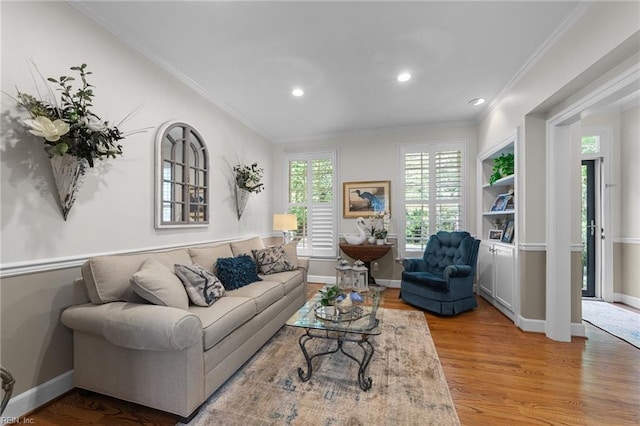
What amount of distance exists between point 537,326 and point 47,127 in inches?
171

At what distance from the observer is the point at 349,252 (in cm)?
430

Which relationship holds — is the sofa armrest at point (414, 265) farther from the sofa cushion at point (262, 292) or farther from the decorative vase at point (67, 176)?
the decorative vase at point (67, 176)

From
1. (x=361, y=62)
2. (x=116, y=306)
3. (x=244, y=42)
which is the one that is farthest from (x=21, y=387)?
(x=361, y=62)

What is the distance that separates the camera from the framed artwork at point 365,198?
455 centimetres

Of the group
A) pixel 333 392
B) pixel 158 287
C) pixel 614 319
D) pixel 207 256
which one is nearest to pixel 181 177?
pixel 207 256

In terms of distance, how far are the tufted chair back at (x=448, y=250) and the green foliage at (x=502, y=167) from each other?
88 centimetres

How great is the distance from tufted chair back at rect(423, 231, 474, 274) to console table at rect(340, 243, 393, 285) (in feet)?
2.06

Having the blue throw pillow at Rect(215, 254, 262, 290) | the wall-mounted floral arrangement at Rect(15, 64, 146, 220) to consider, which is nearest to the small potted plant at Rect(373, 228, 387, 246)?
the blue throw pillow at Rect(215, 254, 262, 290)

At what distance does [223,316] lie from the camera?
1861 mm

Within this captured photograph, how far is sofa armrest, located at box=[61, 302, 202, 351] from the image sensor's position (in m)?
1.47

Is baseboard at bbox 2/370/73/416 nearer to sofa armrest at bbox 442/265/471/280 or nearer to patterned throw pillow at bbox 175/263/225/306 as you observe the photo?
patterned throw pillow at bbox 175/263/225/306

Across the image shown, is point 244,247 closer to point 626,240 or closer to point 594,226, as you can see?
point 594,226

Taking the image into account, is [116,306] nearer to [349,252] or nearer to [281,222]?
[281,222]

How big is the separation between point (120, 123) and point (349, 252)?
328 cm
